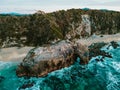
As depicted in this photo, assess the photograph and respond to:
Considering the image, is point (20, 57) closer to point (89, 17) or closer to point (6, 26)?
point (6, 26)

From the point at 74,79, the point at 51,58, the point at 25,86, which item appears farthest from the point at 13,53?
the point at 74,79

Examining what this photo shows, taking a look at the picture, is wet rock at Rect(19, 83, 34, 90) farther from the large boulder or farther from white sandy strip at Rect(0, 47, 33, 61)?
white sandy strip at Rect(0, 47, 33, 61)

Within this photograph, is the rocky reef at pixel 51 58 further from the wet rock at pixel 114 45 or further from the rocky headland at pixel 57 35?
the wet rock at pixel 114 45

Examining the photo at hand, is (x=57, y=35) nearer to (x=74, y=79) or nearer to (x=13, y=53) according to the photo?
(x=13, y=53)

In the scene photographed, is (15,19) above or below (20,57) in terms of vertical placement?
above

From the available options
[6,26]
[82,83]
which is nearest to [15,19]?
[6,26]

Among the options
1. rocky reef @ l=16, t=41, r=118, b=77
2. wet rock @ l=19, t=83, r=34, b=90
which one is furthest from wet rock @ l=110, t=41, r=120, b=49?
wet rock @ l=19, t=83, r=34, b=90
